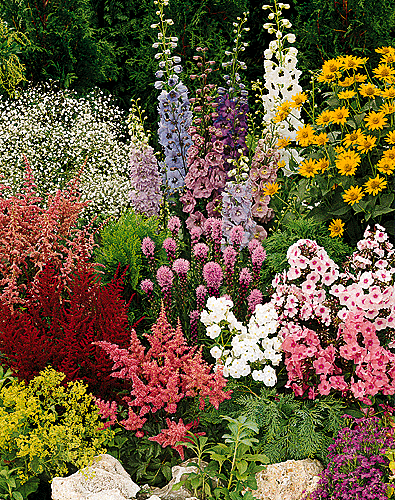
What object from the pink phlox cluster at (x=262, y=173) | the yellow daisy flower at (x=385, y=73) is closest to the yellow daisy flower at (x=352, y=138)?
the yellow daisy flower at (x=385, y=73)

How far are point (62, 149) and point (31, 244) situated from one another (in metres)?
2.84

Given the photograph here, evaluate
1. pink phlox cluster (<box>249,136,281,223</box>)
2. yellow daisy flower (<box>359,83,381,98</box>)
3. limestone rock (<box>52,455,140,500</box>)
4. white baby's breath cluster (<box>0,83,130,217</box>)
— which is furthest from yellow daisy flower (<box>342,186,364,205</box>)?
white baby's breath cluster (<box>0,83,130,217</box>)

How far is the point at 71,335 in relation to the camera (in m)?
2.88

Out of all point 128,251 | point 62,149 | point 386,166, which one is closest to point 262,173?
point 386,166

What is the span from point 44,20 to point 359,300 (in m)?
5.82

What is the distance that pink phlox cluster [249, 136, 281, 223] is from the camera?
14.4ft

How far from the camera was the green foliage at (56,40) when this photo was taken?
7.05 m

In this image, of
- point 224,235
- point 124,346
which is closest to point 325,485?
point 124,346

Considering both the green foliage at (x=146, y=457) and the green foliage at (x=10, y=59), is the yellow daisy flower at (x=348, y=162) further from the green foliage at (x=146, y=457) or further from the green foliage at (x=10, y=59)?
the green foliage at (x=10, y=59)

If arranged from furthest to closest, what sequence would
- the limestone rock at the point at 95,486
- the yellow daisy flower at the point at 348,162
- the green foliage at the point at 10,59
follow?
the green foliage at the point at 10,59 < the yellow daisy flower at the point at 348,162 < the limestone rock at the point at 95,486

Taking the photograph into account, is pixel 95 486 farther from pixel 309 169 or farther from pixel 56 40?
pixel 56 40

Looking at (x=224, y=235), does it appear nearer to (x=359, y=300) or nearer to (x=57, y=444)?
(x=359, y=300)

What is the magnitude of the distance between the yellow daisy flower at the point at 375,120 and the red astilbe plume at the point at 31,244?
6.35 feet

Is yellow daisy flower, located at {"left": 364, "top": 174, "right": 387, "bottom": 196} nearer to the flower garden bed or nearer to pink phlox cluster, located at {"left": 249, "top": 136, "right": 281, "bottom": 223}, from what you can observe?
the flower garden bed
